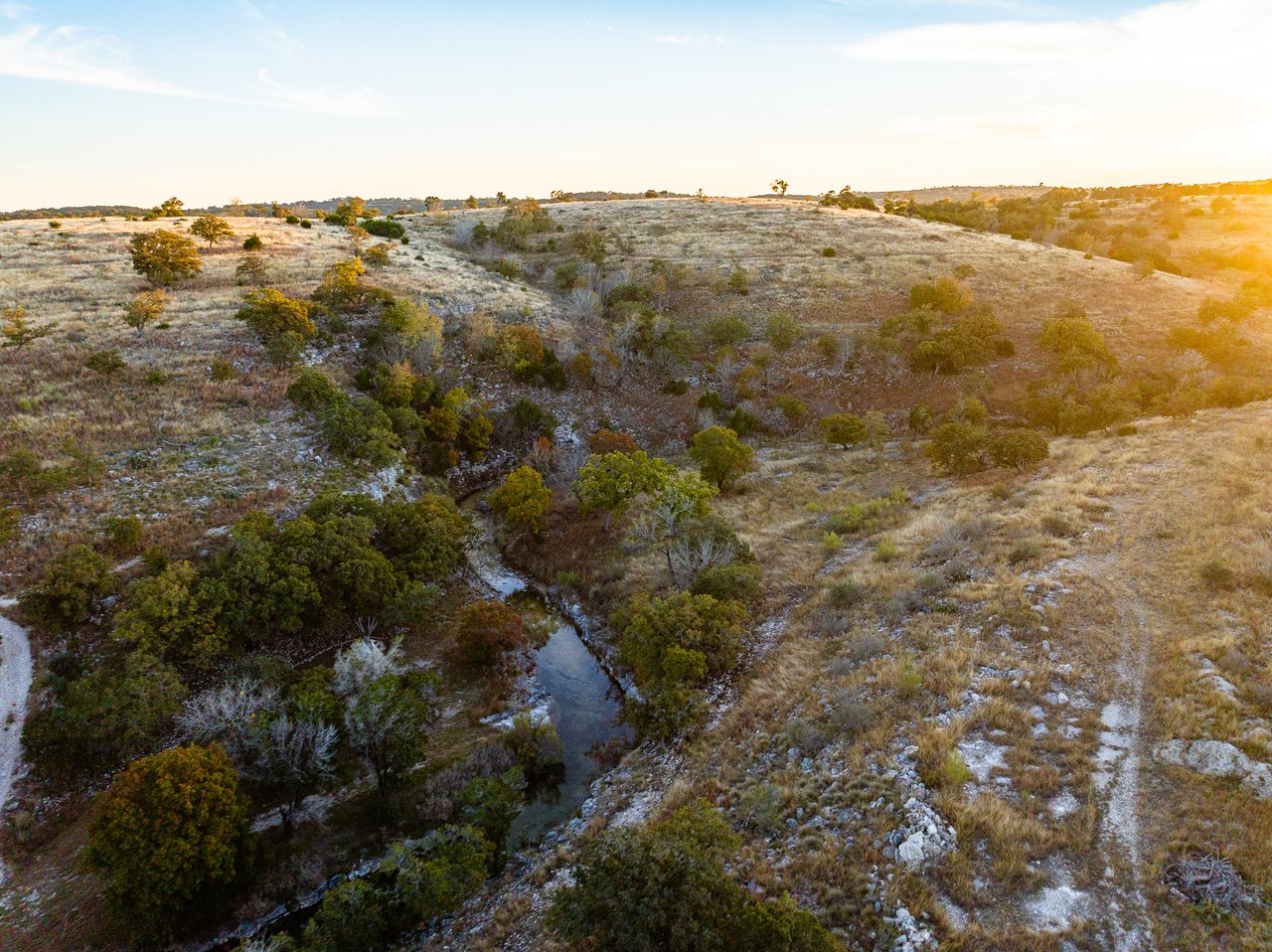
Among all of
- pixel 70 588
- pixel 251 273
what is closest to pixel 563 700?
pixel 70 588

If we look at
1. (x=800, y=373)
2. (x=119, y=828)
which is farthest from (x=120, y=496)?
(x=800, y=373)

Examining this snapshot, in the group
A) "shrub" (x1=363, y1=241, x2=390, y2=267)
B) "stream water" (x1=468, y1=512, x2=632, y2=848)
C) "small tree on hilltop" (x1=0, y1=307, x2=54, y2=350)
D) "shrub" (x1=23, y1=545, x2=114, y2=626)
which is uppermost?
"shrub" (x1=363, y1=241, x2=390, y2=267)

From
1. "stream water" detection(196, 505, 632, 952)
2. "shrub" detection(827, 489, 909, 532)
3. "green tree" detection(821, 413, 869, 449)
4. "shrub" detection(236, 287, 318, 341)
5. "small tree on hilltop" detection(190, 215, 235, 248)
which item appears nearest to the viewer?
"stream water" detection(196, 505, 632, 952)

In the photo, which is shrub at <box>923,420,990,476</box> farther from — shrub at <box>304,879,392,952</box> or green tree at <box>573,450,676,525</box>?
shrub at <box>304,879,392,952</box>

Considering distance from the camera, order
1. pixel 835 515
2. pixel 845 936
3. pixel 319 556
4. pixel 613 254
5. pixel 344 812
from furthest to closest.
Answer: pixel 613 254 < pixel 835 515 < pixel 319 556 < pixel 344 812 < pixel 845 936

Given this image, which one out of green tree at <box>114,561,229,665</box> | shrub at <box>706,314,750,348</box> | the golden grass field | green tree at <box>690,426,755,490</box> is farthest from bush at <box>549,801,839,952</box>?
shrub at <box>706,314,750,348</box>

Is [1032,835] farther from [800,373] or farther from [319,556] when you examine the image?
[800,373]

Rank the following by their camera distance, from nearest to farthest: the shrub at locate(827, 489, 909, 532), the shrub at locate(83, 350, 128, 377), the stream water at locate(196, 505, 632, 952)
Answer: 1. the stream water at locate(196, 505, 632, 952)
2. the shrub at locate(827, 489, 909, 532)
3. the shrub at locate(83, 350, 128, 377)
